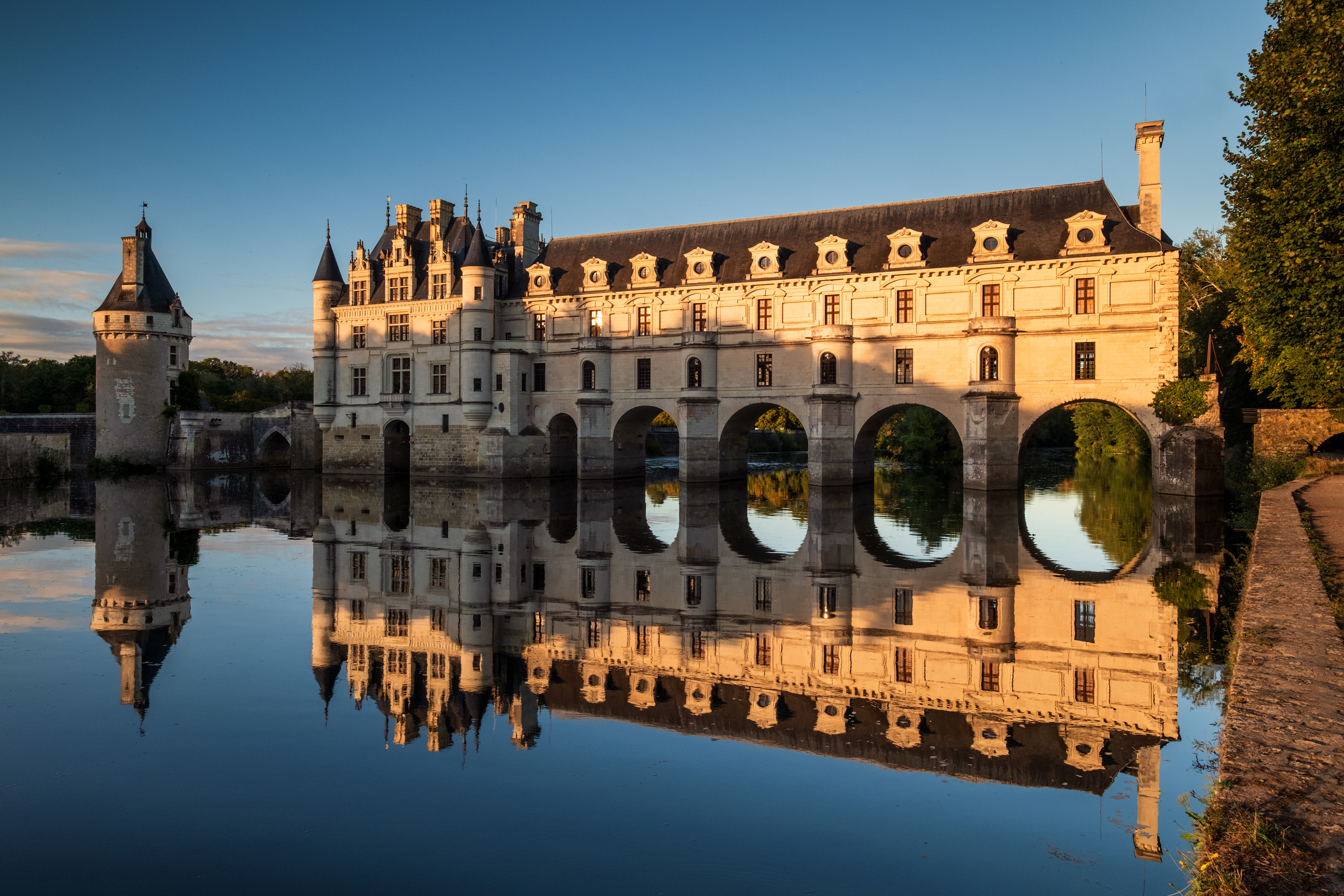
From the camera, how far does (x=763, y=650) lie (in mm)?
10703

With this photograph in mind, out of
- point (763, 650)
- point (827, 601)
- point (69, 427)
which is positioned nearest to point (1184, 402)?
point (827, 601)

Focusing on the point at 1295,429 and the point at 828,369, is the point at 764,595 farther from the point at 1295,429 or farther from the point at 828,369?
the point at 1295,429

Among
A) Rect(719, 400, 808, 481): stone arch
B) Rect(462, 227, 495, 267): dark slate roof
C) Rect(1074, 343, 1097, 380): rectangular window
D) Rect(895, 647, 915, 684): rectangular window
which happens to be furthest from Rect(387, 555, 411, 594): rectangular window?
Rect(462, 227, 495, 267): dark slate roof

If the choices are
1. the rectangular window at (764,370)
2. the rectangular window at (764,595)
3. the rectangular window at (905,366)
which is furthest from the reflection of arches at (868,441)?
the rectangular window at (764,595)

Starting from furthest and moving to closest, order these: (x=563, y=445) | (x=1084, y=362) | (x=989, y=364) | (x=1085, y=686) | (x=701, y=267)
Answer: (x=563, y=445) < (x=701, y=267) < (x=989, y=364) < (x=1084, y=362) < (x=1085, y=686)

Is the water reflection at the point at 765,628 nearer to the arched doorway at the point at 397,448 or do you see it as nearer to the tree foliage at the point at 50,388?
the arched doorway at the point at 397,448

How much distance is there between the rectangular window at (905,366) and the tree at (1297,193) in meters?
11.8

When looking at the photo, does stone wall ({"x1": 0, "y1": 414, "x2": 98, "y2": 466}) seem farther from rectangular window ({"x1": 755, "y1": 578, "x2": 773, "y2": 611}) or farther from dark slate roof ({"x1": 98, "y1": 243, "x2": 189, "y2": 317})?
rectangular window ({"x1": 755, "y1": 578, "x2": 773, "y2": 611})

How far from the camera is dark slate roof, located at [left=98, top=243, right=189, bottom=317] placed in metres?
47.2

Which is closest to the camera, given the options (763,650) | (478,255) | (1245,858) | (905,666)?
(1245,858)

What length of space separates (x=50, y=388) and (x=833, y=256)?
241ft

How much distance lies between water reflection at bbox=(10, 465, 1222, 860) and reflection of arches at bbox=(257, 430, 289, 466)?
28.3 meters

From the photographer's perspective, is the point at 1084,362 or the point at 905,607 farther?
the point at 1084,362

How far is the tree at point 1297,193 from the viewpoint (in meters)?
18.8
